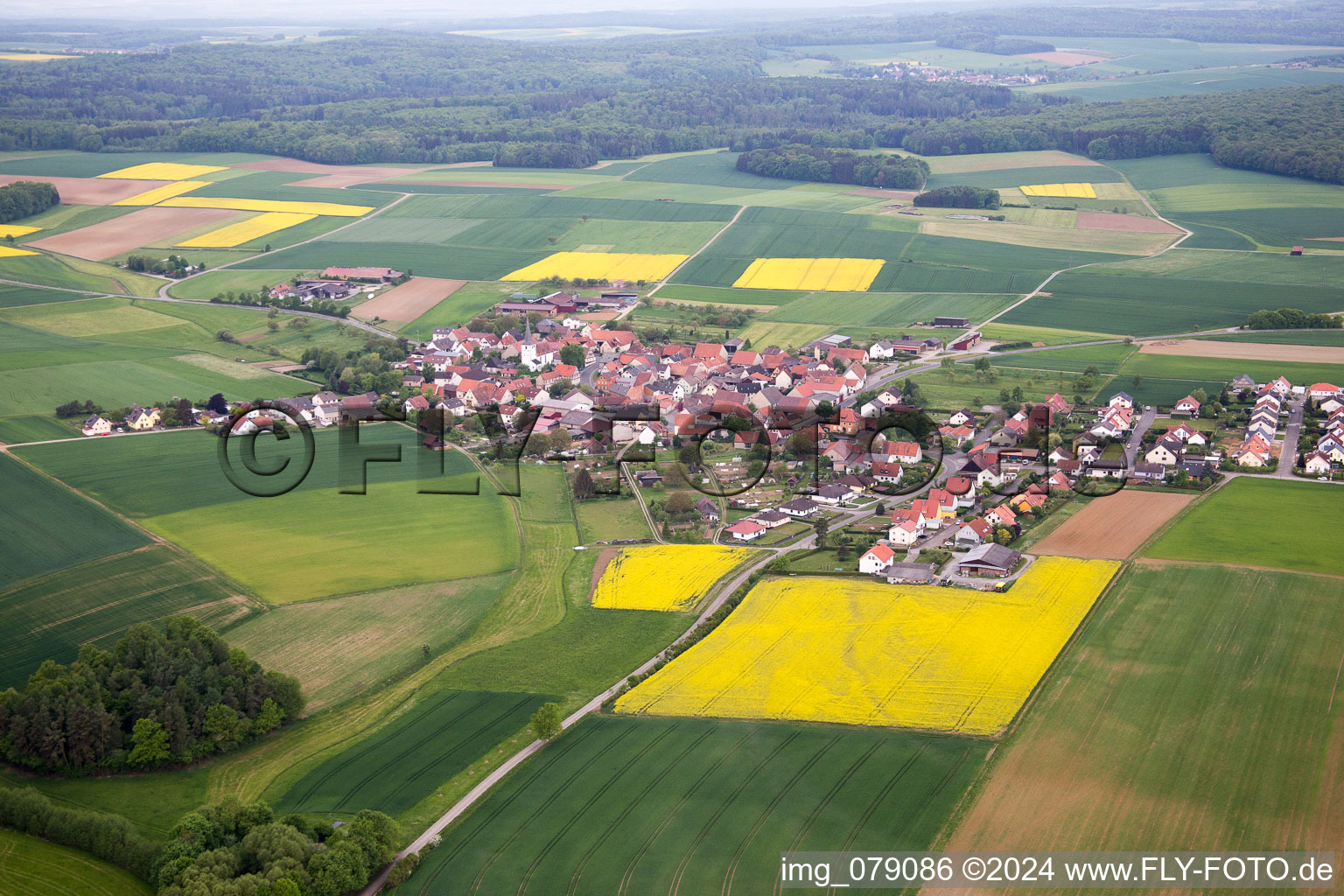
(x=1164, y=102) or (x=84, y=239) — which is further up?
(x=1164, y=102)

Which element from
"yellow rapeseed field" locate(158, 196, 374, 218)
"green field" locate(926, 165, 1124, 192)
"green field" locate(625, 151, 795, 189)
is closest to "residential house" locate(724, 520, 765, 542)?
"yellow rapeseed field" locate(158, 196, 374, 218)

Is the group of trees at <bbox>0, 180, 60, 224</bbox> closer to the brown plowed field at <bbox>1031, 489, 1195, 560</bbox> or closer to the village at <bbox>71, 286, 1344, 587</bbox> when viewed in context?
the village at <bbox>71, 286, 1344, 587</bbox>

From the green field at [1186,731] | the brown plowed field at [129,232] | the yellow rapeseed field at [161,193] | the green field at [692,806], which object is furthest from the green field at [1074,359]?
the yellow rapeseed field at [161,193]

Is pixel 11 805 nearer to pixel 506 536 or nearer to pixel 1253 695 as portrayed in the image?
pixel 506 536

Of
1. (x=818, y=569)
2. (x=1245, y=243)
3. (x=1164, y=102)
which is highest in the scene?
(x=1164, y=102)

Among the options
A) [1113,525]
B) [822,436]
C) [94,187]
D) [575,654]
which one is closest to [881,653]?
[575,654]

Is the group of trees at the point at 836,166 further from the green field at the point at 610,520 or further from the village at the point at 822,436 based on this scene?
the green field at the point at 610,520

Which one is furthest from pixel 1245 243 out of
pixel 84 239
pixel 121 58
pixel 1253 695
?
pixel 121 58
